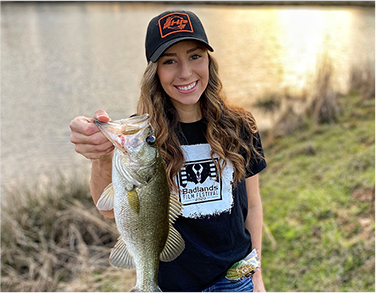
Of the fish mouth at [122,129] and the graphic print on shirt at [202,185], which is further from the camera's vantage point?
the graphic print on shirt at [202,185]

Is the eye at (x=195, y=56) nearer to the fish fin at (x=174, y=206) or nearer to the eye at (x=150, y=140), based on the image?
the eye at (x=150, y=140)

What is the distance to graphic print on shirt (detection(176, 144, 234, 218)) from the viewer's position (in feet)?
5.84

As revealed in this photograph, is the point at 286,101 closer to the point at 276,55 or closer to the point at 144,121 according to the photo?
the point at 276,55

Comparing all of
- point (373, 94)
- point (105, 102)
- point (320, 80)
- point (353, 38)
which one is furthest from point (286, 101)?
point (353, 38)

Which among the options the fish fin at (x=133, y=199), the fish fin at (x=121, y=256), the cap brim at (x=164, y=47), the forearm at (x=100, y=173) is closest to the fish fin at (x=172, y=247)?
the fish fin at (x=121, y=256)

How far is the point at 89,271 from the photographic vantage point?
3.70 meters

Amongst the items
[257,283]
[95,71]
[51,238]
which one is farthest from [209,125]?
[95,71]

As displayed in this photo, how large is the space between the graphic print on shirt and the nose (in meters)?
0.39

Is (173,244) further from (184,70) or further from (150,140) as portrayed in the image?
(184,70)

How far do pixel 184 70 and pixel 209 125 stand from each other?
0.35 meters

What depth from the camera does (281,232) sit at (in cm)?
398

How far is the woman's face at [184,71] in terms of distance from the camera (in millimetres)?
1755

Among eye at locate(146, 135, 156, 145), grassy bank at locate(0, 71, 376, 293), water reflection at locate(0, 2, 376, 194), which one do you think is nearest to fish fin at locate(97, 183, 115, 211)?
eye at locate(146, 135, 156, 145)

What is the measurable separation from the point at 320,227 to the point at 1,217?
4.14 meters
